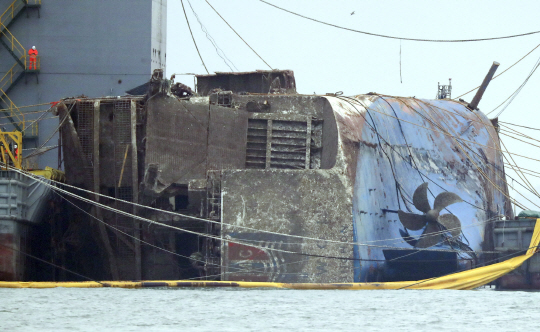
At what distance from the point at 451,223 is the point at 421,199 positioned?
1392mm

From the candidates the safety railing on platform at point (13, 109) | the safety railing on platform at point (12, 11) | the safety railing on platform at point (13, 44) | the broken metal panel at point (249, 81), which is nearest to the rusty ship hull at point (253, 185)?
the broken metal panel at point (249, 81)

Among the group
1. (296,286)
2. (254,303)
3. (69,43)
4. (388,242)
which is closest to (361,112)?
(388,242)

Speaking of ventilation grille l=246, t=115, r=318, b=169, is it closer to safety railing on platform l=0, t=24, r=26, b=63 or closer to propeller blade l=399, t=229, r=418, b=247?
propeller blade l=399, t=229, r=418, b=247

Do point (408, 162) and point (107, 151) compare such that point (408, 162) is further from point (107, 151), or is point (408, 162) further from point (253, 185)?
point (107, 151)

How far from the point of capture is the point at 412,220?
29.2m

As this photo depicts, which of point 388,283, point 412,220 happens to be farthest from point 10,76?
point 388,283

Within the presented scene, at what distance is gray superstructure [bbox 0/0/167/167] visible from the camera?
132ft

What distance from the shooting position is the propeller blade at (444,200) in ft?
98.1

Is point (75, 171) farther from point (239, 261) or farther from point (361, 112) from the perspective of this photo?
point (361, 112)

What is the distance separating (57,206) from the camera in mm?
28188

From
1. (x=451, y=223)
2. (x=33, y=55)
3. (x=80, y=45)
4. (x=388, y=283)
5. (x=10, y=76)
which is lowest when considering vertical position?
(x=388, y=283)

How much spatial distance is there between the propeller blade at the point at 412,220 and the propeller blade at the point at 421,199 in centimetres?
33

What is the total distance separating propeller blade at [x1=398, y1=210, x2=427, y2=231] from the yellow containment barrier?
7.43 ft

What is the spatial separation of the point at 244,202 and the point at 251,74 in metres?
7.35
